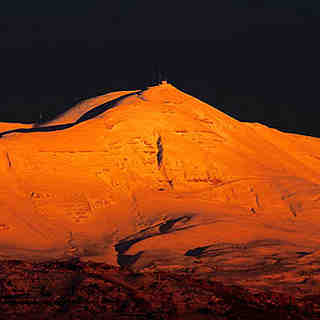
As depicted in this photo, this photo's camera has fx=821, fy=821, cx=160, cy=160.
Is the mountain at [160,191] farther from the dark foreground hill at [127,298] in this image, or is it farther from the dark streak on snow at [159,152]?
the dark foreground hill at [127,298]

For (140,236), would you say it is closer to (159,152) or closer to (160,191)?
(160,191)

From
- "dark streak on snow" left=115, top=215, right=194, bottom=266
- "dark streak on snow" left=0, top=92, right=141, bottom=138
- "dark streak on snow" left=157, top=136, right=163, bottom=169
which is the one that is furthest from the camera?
"dark streak on snow" left=0, top=92, right=141, bottom=138

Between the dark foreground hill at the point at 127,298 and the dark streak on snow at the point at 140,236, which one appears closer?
the dark foreground hill at the point at 127,298

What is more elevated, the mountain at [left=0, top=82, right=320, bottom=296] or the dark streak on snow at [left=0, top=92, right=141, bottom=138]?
the dark streak on snow at [left=0, top=92, right=141, bottom=138]

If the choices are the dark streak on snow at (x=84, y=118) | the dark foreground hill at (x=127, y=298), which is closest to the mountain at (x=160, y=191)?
the dark streak on snow at (x=84, y=118)

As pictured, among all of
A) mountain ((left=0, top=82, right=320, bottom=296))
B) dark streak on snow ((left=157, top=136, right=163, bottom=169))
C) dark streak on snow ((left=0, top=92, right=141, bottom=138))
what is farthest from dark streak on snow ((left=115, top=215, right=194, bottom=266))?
dark streak on snow ((left=0, top=92, right=141, bottom=138))

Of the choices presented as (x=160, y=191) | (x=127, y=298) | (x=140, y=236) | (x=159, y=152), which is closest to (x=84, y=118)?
(x=159, y=152)

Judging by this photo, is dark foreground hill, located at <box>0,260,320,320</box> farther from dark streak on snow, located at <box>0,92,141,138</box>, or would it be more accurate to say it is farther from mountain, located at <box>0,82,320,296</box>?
dark streak on snow, located at <box>0,92,141,138</box>

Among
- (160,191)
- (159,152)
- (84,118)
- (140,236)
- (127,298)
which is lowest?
(140,236)
